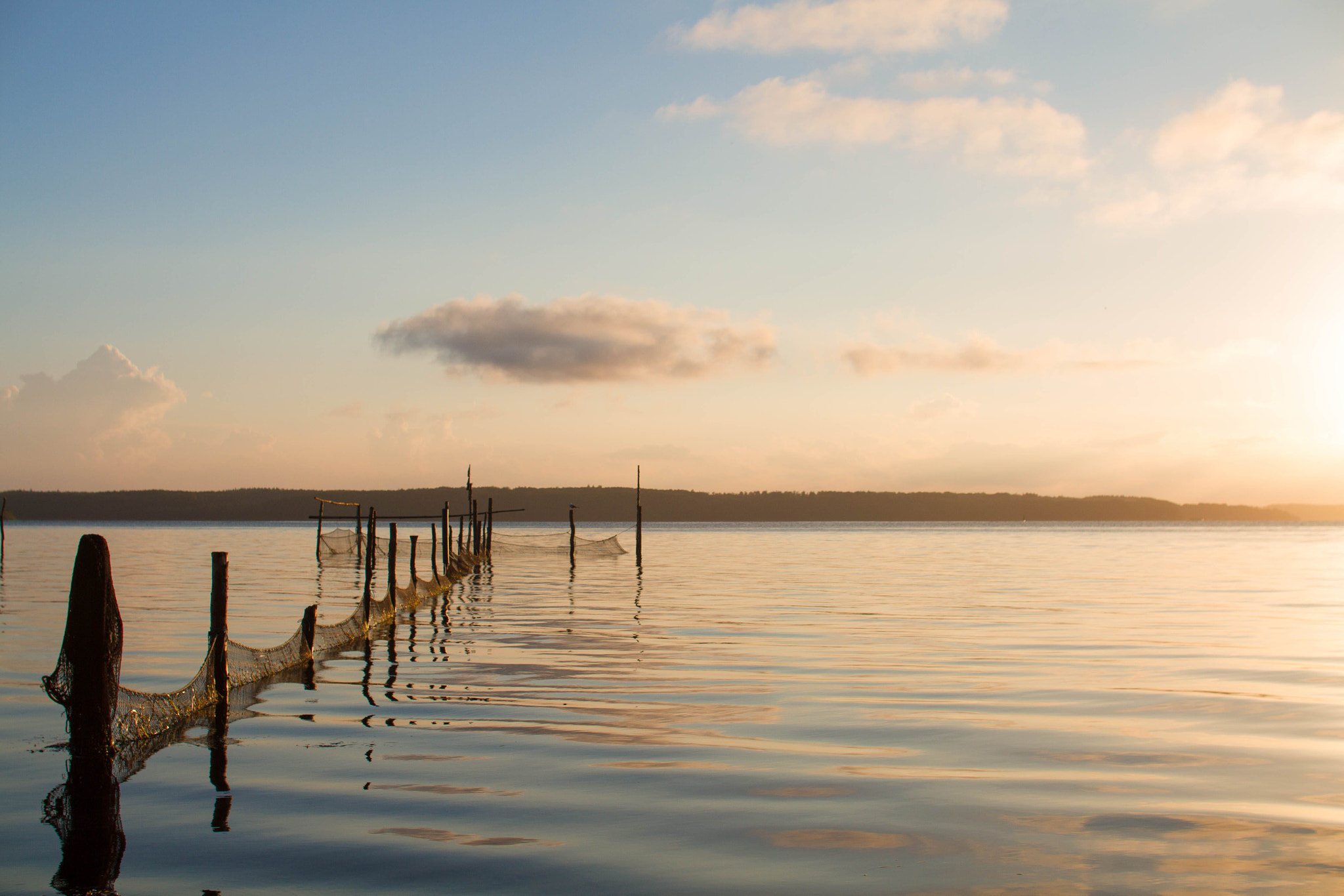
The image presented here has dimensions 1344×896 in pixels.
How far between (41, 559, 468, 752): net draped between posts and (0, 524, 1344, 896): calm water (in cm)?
55

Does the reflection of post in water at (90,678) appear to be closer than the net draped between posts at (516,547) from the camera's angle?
Yes

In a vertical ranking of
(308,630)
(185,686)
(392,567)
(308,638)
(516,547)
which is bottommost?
(516,547)

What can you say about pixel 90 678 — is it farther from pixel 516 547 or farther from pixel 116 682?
pixel 516 547

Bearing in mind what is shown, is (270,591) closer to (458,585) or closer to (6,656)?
(458,585)

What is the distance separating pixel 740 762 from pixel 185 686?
9270mm

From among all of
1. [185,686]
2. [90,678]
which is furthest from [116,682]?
[185,686]

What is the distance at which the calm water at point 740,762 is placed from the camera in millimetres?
8039

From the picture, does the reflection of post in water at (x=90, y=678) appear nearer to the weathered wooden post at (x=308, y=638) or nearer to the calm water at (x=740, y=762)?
the calm water at (x=740, y=762)

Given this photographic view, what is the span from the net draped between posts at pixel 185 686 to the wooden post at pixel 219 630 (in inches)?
2.1

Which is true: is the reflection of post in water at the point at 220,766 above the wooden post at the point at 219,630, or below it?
below

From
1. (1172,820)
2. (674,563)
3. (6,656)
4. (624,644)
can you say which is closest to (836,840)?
(1172,820)

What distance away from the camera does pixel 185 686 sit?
15.8 metres

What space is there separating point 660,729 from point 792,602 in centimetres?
2015

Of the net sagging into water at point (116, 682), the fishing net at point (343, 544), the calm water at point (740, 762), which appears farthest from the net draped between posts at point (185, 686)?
the fishing net at point (343, 544)
